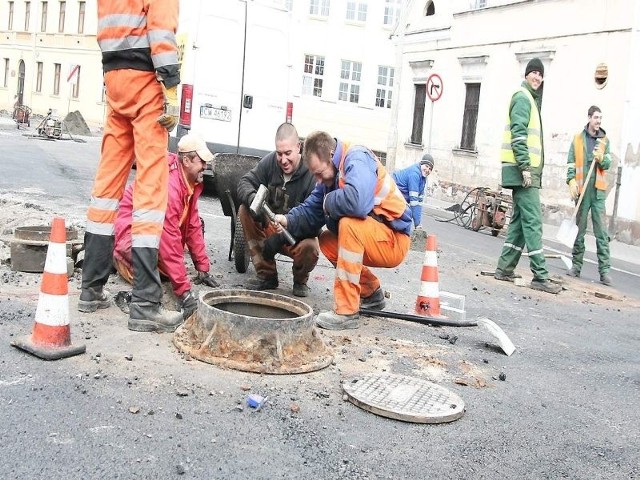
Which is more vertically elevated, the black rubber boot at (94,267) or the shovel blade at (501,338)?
the black rubber boot at (94,267)

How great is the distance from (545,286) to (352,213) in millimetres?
3629

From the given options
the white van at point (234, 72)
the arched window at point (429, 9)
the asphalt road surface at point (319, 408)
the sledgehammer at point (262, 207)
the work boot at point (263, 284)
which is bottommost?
the asphalt road surface at point (319, 408)

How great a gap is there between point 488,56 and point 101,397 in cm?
1888

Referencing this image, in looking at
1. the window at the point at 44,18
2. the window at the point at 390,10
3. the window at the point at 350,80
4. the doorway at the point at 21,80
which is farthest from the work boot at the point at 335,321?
the doorway at the point at 21,80

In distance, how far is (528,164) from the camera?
321 inches

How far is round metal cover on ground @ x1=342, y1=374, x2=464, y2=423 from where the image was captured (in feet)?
12.4

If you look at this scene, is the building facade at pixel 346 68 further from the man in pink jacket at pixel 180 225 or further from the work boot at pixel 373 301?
the man in pink jacket at pixel 180 225

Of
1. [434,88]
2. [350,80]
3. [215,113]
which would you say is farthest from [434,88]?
[350,80]

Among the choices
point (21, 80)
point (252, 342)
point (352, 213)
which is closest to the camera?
point (252, 342)

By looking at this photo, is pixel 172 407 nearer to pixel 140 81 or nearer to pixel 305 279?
pixel 140 81

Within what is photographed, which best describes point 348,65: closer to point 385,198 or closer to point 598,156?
point 598,156

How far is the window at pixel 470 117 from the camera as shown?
21438 mm

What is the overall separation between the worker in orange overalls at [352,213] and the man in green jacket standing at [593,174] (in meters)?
4.58

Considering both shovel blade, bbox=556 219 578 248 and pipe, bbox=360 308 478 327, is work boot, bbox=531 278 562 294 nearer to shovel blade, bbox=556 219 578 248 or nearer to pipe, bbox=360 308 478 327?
shovel blade, bbox=556 219 578 248
